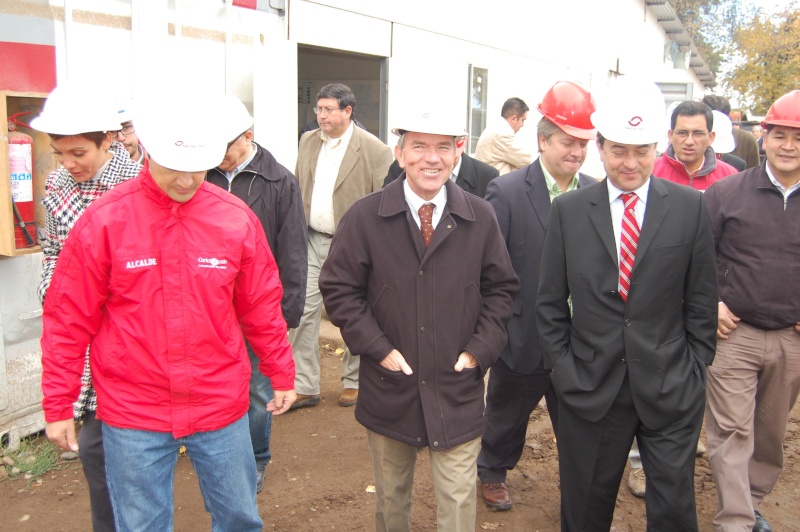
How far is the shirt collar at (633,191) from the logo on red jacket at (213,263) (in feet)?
5.33

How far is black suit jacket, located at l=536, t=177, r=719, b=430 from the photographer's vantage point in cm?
318

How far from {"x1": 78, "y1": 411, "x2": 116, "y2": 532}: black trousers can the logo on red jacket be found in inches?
35.4

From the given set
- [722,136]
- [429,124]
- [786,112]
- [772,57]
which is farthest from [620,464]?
[772,57]

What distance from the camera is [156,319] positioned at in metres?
2.72

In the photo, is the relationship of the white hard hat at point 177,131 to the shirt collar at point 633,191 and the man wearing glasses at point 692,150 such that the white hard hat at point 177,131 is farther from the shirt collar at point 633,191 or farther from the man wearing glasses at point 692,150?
the man wearing glasses at point 692,150

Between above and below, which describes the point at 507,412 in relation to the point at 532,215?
below

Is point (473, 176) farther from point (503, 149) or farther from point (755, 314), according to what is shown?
point (503, 149)

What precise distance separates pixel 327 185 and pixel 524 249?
7.62 feet

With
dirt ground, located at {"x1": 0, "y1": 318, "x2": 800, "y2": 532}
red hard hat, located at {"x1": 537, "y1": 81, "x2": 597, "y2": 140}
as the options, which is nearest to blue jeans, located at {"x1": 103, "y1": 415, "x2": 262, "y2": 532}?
dirt ground, located at {"x1": 0, "y1": 318, "x2": 800, "y2": 532}

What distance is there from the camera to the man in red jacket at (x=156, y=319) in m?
2.68

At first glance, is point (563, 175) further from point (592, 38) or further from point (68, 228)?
point (592, 38)

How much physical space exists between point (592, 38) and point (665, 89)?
4.29 metres

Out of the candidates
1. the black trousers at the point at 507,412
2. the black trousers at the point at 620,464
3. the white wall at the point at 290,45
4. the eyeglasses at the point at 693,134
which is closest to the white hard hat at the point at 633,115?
the white wall at the point at 290,45

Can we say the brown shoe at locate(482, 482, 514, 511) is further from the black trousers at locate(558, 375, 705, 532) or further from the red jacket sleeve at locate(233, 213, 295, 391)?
the red jacket sleeve at locate(233, 213, 295, 391)
